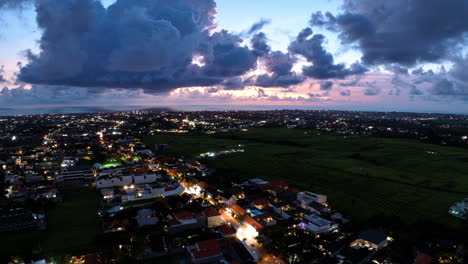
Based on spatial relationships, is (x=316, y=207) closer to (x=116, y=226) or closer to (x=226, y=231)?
(x=226, y=231)

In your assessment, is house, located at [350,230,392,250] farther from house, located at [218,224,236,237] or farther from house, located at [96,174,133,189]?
house, located at [96,174,133,189]

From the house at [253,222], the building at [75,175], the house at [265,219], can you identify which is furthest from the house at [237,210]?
the building at [75,175]

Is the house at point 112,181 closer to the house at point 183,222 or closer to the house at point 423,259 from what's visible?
the house at point 183,222

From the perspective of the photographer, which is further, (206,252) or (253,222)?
(253,222)

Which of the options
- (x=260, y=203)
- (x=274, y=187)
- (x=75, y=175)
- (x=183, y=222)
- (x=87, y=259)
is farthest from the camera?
(x=75, y=175)

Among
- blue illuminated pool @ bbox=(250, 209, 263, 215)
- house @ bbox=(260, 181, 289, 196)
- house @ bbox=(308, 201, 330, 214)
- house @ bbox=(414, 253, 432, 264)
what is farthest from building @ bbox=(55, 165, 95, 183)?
house @ bbox=(414, 253, 432, 264)

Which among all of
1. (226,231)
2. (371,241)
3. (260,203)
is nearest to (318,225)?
(371,241)
